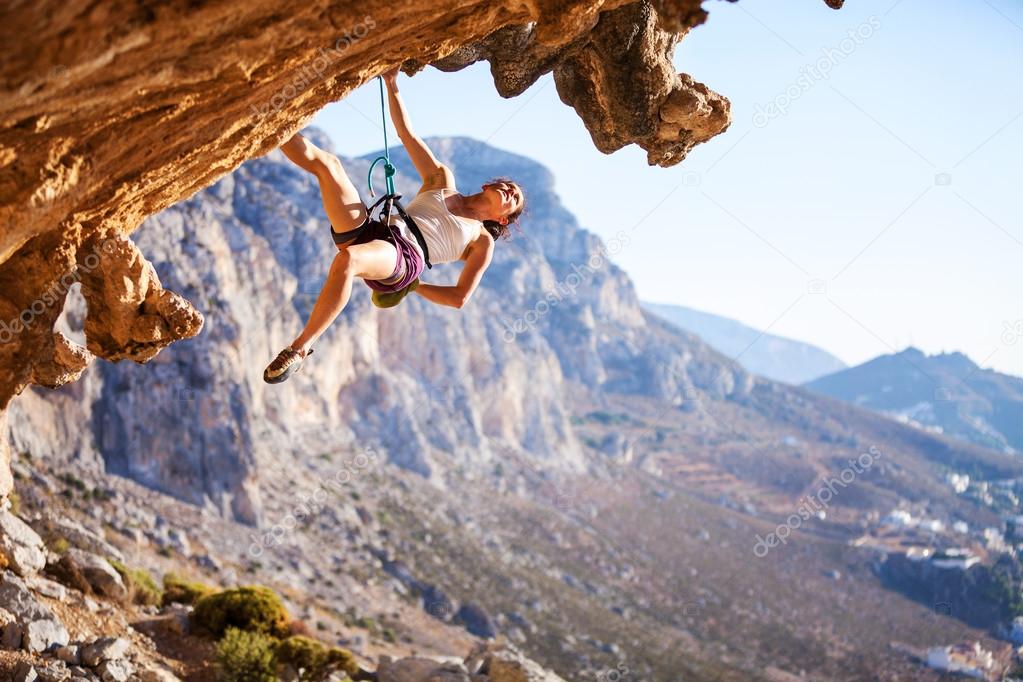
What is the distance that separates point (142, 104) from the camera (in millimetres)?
3957

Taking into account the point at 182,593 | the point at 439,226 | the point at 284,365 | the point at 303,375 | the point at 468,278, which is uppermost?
the point at 439,226

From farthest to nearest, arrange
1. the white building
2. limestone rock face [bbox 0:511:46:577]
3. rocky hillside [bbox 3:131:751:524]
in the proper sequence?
1. the white building
2. rocky hillside [bbox 3:131:751:524]
3. limestone rock face [bbox 0:511:46:577]

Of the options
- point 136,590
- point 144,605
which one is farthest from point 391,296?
point 136,590

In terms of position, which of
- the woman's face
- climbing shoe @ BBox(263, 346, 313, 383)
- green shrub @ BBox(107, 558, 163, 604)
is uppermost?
the woman's face

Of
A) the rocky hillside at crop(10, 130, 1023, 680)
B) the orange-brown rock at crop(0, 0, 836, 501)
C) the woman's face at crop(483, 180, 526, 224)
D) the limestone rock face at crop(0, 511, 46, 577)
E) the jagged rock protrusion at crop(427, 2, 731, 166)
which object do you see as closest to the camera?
the orange-brown rock at crop(0, 0, 836, 501)

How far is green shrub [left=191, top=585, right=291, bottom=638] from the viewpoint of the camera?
512 inches

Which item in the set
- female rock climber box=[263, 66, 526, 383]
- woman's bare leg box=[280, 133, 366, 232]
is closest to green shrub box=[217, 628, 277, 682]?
female rock climber box=[263, 66, 526, 383]

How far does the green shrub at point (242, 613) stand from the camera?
12992mm

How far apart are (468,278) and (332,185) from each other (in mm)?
1344

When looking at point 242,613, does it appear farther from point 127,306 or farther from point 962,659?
point 962,659

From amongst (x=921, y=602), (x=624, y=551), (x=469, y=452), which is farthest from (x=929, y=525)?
(x=469, y=452)

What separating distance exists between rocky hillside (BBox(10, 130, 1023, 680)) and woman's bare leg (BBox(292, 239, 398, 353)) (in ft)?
64.2

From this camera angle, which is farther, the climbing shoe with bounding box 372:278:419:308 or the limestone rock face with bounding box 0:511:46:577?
the limestone rock face with bounding box 0:511:46:577

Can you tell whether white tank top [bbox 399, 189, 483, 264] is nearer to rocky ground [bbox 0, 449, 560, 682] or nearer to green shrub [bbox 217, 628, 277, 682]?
rocky ground [bbox 0, 449, 560, 682]
